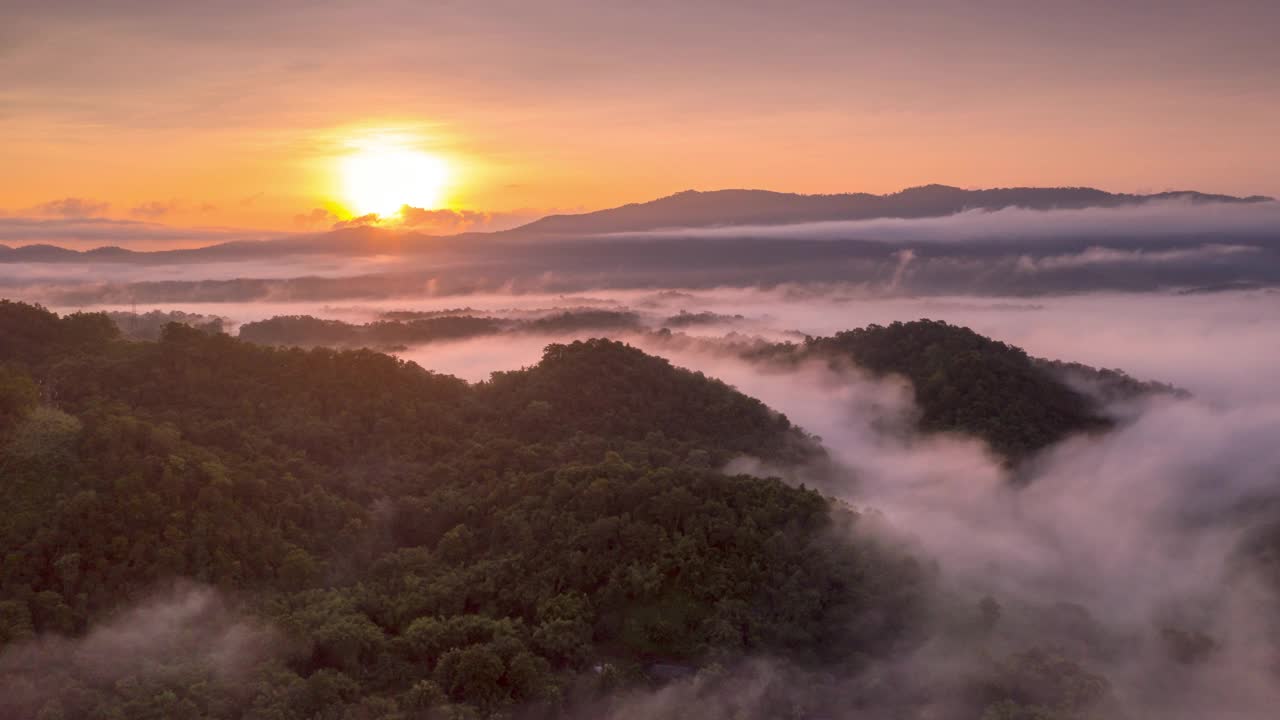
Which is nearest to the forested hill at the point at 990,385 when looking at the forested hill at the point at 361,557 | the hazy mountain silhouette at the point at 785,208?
the forested hill at the point at 361,557

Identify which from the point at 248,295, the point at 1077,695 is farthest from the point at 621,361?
the point at 248,295

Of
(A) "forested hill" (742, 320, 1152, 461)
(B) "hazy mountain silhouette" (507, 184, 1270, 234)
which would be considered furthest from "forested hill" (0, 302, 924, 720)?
(B) "hazy mountain silhouette" (507, 184, 1270, 234)

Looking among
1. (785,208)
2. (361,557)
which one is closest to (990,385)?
(361,557)

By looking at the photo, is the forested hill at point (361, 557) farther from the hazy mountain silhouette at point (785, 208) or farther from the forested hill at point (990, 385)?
the hazy mountain silhouette at point (785, 208)

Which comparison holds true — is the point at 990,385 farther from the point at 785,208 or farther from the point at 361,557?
the point at 785,208

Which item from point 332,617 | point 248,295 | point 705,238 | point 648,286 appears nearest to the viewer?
point 332,617

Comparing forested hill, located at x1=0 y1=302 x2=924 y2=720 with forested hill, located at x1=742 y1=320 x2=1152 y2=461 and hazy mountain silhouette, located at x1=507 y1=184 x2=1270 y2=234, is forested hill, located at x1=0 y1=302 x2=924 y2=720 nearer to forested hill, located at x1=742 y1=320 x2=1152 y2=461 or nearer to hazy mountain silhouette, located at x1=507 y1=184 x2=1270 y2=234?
forested hill, located at x1=742 y1=320 x2=1152 y2=461

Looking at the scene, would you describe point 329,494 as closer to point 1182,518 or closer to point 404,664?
point 404,664

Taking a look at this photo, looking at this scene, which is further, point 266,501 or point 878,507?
point 878,507
